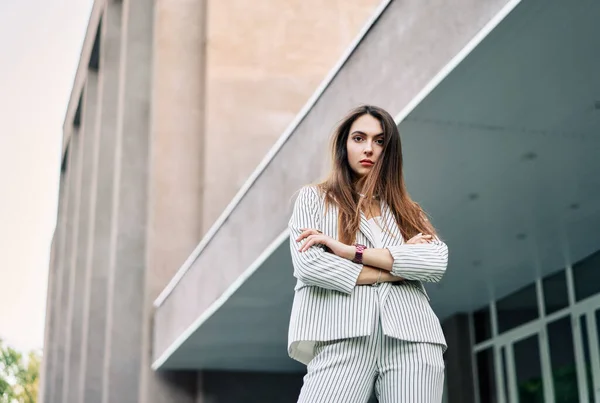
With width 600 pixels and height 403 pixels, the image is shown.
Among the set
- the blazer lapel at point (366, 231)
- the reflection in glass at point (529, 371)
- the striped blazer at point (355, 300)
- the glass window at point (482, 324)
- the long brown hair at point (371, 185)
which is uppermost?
the glass window at point (482, 324)

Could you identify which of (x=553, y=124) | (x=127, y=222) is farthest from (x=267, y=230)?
(x=127, y=222)

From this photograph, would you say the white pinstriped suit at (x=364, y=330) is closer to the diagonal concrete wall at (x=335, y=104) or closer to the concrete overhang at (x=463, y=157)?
the concrete overhang at (x=463, y=157)

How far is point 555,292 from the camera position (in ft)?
43.8

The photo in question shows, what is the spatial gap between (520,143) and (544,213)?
7.92ft

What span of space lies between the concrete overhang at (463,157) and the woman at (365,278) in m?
1.52

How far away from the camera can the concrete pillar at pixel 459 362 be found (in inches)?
606

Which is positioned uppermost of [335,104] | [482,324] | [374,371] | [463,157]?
[335,104]

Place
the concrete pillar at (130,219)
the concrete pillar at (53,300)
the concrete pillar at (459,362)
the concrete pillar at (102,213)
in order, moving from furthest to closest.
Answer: the concrete pillar at (53,300) → the concrete pillar at (102,213) → the concrete pillar at (130,219) → the concrete pillar at (459,362)

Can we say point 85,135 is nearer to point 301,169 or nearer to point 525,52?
point 301,169

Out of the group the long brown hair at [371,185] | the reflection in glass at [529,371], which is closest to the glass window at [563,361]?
the reflection in glass at [529,371]

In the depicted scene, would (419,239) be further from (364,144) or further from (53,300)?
(53,300)

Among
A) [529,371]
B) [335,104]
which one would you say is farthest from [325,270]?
[529,371]

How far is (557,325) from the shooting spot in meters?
13.4

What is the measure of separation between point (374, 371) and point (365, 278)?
0.28m
